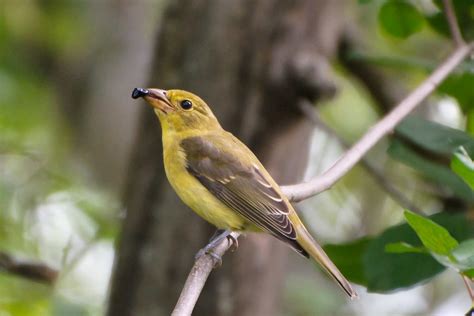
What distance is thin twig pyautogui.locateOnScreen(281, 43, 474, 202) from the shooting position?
2746 mm

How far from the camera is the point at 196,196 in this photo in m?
3.49

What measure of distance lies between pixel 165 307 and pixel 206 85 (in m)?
1.02

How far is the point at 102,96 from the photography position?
20.7ft

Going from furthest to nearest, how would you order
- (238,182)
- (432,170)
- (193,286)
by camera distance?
(238,182) < (432,170) < (193,286)

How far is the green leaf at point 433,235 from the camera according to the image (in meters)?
2.21

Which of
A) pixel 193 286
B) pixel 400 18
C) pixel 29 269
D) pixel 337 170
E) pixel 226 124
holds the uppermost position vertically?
pixel 400 18

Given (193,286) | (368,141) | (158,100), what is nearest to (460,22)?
(368,141)

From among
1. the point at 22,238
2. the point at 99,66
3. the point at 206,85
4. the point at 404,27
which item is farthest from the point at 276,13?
the point at 99,66

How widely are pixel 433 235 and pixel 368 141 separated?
742mm

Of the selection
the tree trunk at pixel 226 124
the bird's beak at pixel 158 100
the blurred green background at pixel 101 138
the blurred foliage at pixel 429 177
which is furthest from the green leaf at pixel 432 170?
the blurred green background at pixel 101 138

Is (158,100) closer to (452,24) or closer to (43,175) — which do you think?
(452,24)

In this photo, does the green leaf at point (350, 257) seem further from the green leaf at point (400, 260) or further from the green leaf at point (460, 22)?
the green leaf at point (460, 22)

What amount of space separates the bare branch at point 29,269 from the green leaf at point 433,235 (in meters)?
2.09

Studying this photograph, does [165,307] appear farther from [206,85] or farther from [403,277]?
[403,277]
